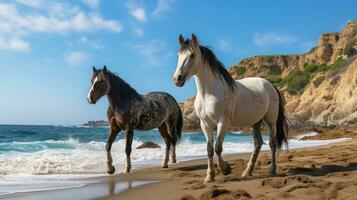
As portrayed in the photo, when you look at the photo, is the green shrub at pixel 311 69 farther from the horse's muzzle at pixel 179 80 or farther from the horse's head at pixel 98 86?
the horse's muzzle at pixel 179 80

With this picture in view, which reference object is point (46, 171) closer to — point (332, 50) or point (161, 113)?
point (161, 113)

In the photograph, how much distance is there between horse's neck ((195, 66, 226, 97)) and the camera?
5664 mm

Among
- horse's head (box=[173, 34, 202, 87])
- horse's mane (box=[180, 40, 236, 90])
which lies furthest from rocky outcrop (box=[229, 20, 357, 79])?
horse's head (box=[173, 34, 202, 87])

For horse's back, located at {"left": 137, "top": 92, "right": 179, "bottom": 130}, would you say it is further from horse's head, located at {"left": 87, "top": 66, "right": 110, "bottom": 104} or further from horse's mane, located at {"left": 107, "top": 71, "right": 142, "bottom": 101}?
horse's head, located at {"left": 87, "top": 66, "right": 110, "bottom": 104}

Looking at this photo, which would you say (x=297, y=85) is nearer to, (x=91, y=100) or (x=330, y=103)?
(x=330, y=103)

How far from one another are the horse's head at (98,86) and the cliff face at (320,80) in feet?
110

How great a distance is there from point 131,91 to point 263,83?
2.93 meters

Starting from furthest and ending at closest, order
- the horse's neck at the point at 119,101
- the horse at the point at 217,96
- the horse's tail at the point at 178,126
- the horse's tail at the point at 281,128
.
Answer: the horse's tail at the point at 178,126
the horse's neck at the point at 119,101
the horse's tail at the point at 281,128
the horse at the point at 217,96

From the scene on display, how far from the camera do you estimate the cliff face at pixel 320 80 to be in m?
42.2

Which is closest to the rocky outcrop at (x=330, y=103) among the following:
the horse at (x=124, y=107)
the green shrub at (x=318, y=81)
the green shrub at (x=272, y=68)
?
the green shrub at (x=318, y=81)

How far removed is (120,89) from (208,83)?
9.84 feet

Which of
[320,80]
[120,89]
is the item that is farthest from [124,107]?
[320,80]

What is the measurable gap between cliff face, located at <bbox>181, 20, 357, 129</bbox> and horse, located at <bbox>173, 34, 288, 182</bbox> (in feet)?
112

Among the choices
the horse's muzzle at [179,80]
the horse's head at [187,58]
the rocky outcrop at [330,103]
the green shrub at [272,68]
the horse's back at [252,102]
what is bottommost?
the horse's back at [252,102]
